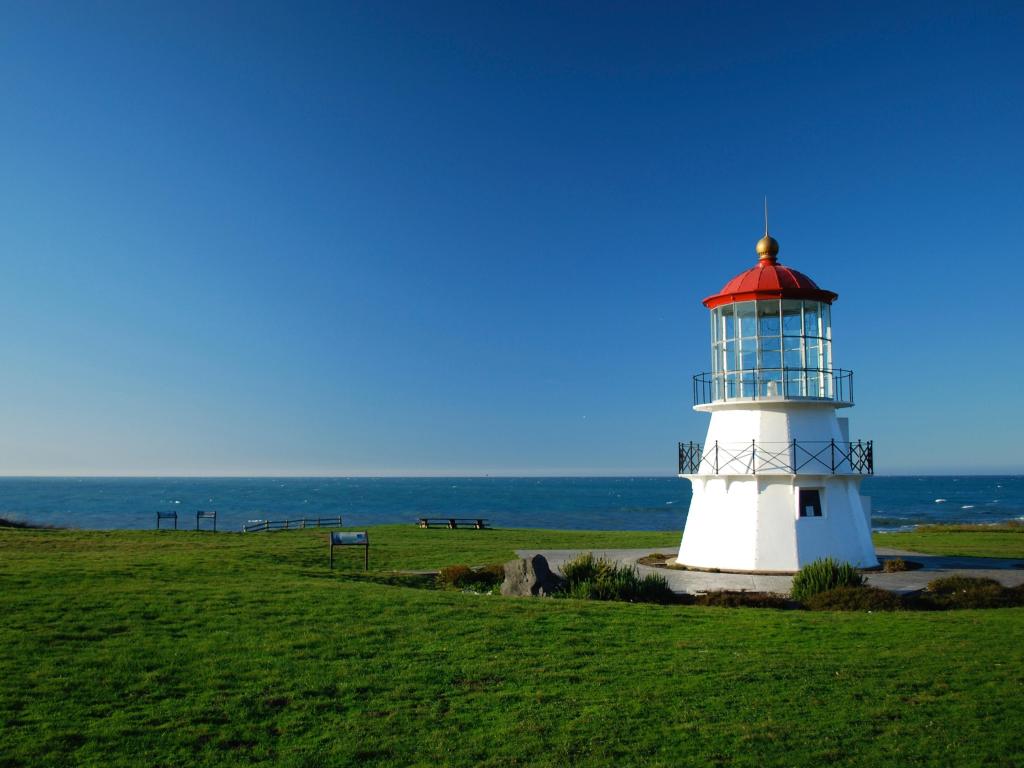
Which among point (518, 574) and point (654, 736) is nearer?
point (654, 736)

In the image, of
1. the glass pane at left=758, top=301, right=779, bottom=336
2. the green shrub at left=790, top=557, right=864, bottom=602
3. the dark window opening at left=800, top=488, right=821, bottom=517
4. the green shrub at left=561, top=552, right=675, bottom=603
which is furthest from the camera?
the glass pane at left=758, top=301, right=779, bottom=336

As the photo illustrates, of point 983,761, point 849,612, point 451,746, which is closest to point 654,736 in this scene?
point 451,746

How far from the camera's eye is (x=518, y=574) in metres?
17.5

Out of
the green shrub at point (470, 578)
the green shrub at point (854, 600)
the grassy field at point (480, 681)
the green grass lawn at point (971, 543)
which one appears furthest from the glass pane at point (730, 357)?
the green grass lawn at point (971, 543)

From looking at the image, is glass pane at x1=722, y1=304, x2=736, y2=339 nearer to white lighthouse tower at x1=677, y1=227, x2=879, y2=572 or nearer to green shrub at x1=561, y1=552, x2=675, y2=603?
white lighthouse tower at x1=677, y1=227, x2=879, y2=572

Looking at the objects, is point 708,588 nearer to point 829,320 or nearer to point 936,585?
point 936,585

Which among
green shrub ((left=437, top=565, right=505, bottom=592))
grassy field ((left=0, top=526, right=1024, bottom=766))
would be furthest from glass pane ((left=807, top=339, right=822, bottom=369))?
green shrub ((left=437, top=565, right=505, bottom=592))

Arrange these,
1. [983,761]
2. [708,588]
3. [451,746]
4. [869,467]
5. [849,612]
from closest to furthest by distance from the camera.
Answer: [983,761] < [451,746] < [849,612] < [708,588] < [869,467]

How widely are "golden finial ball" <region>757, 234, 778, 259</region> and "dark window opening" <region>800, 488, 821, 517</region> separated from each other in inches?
266

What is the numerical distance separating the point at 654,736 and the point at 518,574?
31.8ft

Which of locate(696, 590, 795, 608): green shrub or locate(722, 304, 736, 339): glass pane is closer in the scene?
locate(696, 590, 795, 608): green shrub

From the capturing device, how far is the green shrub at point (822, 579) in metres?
16.9

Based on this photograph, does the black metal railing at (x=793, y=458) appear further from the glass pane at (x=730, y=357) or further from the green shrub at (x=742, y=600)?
the green shrub at (x=742, y=600)

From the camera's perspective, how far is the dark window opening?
832 inches
